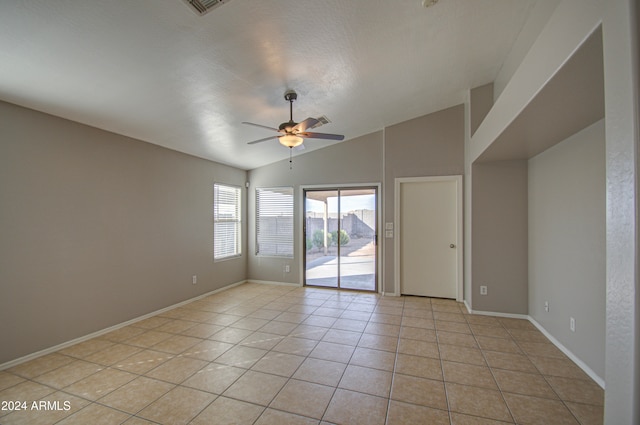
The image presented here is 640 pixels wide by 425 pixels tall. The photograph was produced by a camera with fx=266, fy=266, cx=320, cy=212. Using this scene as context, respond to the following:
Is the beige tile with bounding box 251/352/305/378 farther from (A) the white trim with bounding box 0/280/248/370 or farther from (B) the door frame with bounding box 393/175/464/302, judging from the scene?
(B) the door frame with bounding box 393/175/464/302

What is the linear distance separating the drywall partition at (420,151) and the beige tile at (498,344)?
1.78 metres

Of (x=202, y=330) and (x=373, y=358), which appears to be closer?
(x=373, y=358)

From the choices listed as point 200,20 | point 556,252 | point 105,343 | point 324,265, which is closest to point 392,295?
point 324,265

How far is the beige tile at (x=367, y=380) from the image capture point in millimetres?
2229

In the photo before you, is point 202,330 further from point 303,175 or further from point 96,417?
point 303,175

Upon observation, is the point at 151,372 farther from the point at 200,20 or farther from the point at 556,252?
the point at 556,252

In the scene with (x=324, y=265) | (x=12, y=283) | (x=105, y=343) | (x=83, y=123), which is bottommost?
(x=105, y=343)

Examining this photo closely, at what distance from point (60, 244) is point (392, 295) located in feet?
15.4

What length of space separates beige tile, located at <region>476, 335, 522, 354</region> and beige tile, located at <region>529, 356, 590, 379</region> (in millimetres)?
192

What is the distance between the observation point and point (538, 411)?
1964 mm

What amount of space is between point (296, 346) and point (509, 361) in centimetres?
218

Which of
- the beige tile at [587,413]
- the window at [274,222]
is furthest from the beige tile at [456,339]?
the window at [274,222]

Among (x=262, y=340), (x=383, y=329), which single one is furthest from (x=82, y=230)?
(x=383, y=329)

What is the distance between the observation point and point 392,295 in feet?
15.8
